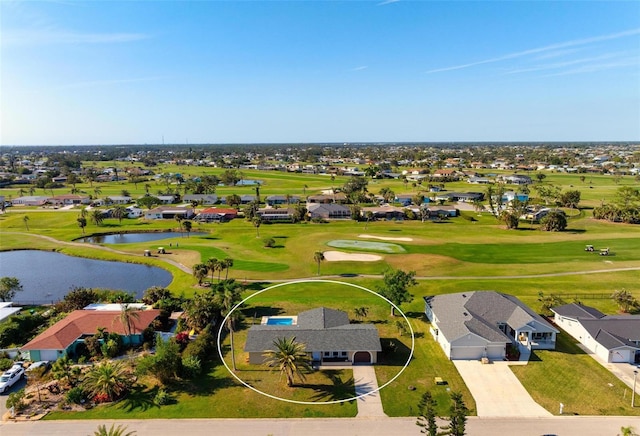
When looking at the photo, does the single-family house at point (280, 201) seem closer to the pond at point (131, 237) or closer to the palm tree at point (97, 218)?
the pond at point (131, 237)

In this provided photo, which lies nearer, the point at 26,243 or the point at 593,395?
the point at 593,395

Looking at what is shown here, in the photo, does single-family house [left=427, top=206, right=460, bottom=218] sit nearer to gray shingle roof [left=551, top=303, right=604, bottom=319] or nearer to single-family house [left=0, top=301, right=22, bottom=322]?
gray shingle roof [left=551, top=303, right=604, bottom=319]

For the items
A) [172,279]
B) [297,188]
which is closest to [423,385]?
[172,279]

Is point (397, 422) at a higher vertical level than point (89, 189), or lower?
lower

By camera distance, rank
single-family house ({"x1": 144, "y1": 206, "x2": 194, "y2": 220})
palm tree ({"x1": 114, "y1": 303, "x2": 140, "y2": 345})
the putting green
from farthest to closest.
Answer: single-family house ({"x1": 144, "y1": 206, "x2": 194, "y2": 220}), the putting green, palm tree ({"x1": 114, "y1": 303, "x2": 140, "y2": 345})

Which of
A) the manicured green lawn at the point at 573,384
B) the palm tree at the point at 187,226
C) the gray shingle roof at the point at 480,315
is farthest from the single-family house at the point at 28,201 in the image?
the manicured green lawn at the point at 573,384

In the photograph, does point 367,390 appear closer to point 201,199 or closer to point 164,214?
point 164,214

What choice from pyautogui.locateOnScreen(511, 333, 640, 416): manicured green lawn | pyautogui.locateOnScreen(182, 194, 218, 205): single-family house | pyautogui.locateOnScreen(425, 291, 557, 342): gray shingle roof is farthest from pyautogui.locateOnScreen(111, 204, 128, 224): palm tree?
pyautogui.locateOnScreen(511, 333, 640, 416): manicured green lawn

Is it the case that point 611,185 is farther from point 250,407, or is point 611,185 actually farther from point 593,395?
point 250,407
